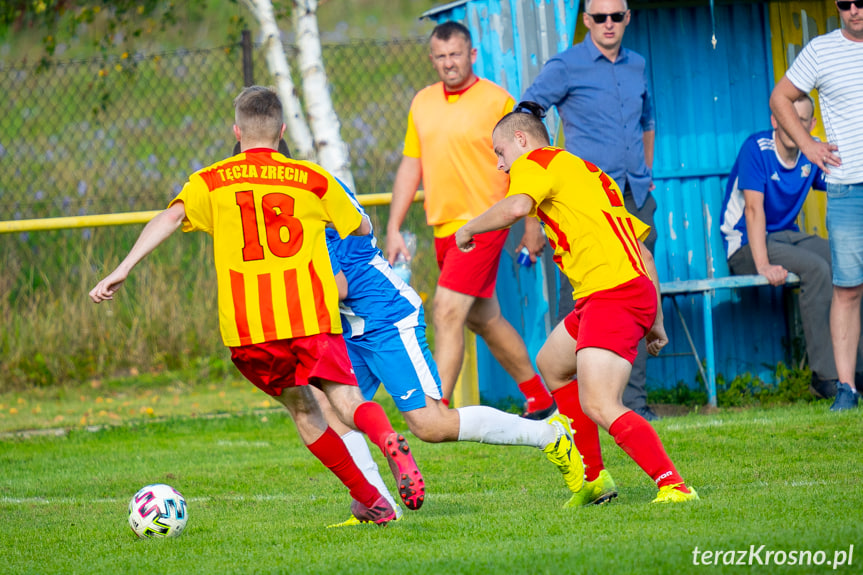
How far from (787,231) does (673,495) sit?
158 inches

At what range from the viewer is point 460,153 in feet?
25.0

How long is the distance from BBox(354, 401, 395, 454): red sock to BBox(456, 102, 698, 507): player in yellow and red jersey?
789mm

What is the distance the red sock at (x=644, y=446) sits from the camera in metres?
4.76

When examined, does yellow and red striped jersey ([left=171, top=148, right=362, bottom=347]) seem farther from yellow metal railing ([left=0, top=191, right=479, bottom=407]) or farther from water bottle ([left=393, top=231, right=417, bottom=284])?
yellow metal railing ([left=0, top=191, right=479, bottom=407])

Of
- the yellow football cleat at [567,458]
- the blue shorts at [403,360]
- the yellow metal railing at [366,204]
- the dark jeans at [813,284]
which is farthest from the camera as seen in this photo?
the yellow metal railing at [366,204]

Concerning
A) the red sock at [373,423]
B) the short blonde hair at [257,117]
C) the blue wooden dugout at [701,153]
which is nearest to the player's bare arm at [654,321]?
the red sock at [373,423]

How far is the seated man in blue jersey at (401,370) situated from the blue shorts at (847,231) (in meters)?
3.01

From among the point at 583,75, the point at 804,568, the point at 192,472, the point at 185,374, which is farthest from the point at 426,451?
the point at 185,374

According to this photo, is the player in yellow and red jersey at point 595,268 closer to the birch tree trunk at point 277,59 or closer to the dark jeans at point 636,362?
the dark jeans at point 636,362

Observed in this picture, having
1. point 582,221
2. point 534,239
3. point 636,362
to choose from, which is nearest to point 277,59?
point 534,239

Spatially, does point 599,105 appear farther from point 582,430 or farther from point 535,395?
point 582,430

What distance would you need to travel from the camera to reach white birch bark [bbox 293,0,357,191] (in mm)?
8781

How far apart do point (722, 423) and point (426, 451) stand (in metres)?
1.85

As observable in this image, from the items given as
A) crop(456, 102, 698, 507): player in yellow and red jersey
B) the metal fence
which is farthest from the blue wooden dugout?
crop(456, 102, 698, 507): player in yellow and red jersey
